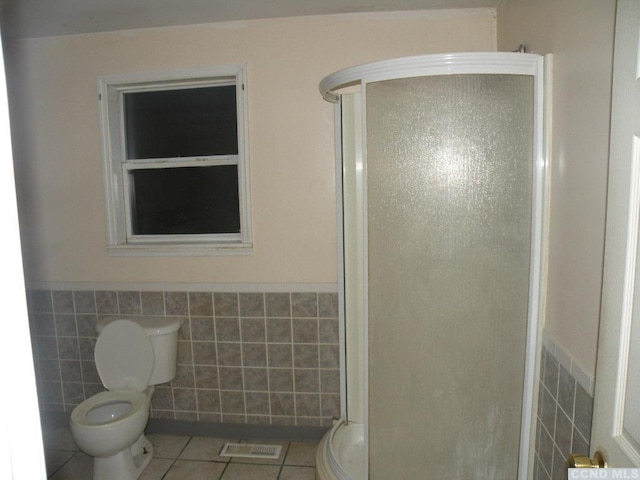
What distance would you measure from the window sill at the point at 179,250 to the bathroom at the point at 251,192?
0.03m

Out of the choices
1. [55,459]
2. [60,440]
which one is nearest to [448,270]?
[55,459]

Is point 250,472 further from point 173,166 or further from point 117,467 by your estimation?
point 173,166

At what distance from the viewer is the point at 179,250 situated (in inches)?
95.9

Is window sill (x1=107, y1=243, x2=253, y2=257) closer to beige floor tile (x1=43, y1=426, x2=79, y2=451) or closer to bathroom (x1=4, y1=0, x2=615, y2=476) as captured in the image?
bathroom (x1=4, y1=0, x2=615, y2=476)

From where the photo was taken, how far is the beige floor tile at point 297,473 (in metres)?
2.17

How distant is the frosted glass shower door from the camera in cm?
142

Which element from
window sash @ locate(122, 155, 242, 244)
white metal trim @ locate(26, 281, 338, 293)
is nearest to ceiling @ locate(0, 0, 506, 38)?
window sash @ locate(122, 155, 242, 244)

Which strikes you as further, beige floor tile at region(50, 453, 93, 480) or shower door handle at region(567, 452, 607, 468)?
beige floor tile at region(50, 453, 93, 480)

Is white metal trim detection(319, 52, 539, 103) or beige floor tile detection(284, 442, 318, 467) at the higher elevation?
white metal trim detection(319, 52, 539, 103)

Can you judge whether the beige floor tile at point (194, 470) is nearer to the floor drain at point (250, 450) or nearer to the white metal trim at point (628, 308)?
the floor drain at point (250, 450)

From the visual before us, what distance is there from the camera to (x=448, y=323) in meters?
1.50

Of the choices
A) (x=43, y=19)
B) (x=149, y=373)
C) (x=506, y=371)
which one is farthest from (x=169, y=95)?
(x=506, y=371)

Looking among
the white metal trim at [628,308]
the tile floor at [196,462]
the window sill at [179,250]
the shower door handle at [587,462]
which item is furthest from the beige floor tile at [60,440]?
the white metal trim at [628,308]

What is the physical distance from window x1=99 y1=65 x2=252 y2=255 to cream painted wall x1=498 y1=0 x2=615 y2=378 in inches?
61.5
